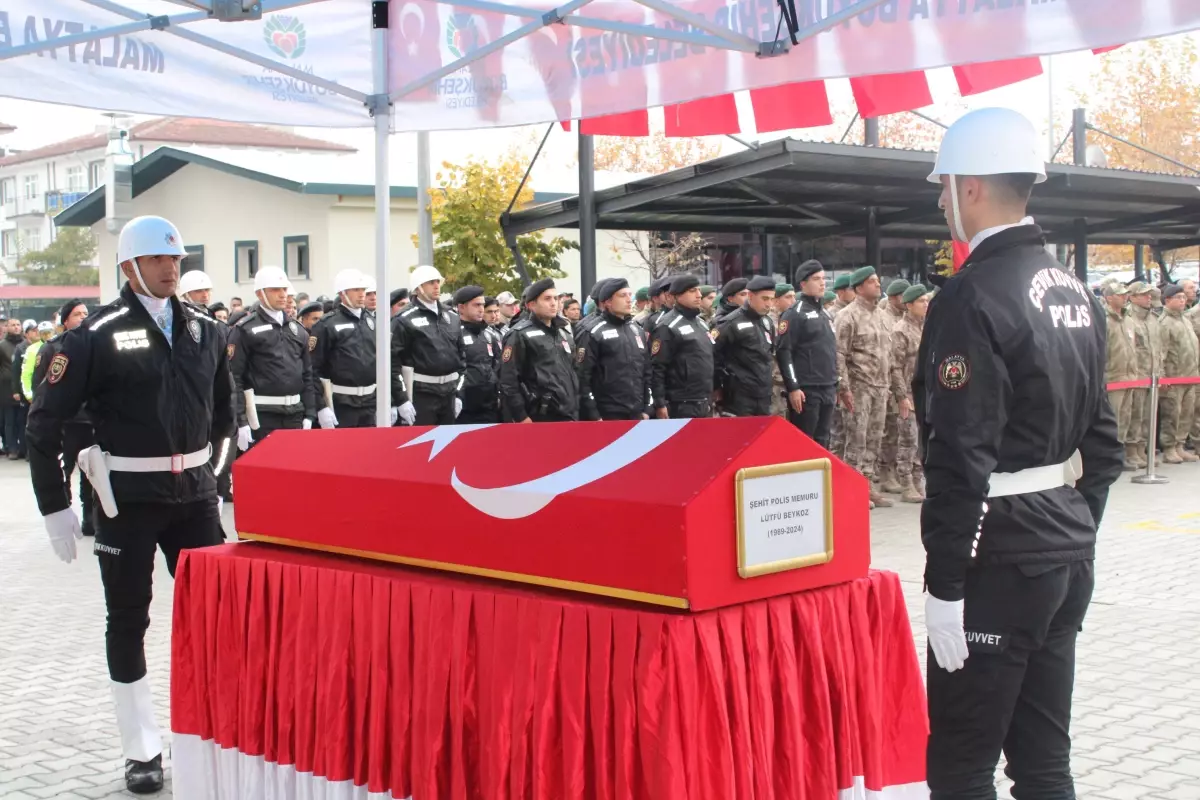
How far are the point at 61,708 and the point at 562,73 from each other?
3.94 meters

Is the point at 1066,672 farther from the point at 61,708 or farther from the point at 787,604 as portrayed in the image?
the point at 61,708

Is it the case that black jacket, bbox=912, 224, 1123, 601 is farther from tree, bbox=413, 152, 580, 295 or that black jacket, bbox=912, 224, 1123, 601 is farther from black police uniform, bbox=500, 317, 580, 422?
tree, bbox=413, 152, 580, 295


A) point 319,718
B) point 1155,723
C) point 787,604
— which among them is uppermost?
point 787,604

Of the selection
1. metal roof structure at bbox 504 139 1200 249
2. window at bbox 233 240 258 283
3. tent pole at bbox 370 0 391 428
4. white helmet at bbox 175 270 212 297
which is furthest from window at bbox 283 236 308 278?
tent pole at bbox 370 0 391 428

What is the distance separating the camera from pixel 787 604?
337cm

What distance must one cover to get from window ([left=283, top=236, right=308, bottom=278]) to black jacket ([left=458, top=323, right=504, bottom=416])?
2295cm

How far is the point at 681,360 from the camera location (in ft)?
38.9

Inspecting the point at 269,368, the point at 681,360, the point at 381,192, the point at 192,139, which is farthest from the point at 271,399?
the point at 192,139

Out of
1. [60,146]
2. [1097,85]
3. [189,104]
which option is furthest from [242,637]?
[60,146]

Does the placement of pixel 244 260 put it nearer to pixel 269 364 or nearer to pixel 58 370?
pixel 269 364

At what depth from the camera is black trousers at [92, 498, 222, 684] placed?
16.6 feet

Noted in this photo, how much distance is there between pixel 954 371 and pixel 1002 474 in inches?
12.3

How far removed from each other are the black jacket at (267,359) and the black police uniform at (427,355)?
907mm

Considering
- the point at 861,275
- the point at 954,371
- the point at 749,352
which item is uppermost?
the point at 861,275
